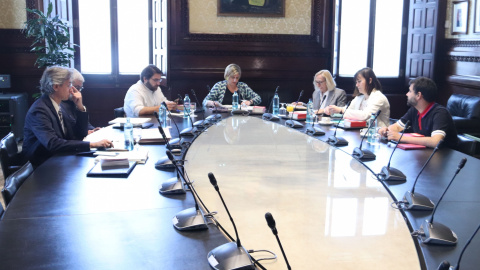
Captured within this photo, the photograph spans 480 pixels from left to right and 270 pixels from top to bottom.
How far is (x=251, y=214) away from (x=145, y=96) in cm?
333

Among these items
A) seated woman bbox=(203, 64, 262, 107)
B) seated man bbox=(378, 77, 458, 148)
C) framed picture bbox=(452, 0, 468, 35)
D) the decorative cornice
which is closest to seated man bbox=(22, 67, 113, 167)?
→ seated man bbox=(378, 77, 458, 148)

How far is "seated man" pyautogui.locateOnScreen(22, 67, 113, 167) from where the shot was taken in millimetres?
3127

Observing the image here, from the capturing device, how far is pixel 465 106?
614 cm

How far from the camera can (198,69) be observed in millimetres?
7078

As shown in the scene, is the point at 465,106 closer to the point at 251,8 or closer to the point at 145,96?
the point at 251,8

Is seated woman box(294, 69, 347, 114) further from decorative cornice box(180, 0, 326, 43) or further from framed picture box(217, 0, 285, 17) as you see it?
framed picture box(217, 0, 285, 17)

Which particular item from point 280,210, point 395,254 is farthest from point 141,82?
point 395,254

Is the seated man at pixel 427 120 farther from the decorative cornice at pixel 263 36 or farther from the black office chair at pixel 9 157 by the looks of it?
the decorative cornice at pixel 263 36

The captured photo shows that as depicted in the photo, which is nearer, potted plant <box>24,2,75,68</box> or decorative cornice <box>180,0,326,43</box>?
potted plant <box>24,2,75,68</box>

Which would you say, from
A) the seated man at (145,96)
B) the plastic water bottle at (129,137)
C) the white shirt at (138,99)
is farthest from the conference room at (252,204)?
the white shirt at (138,99)

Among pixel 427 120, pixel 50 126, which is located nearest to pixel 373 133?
pixel 427 120

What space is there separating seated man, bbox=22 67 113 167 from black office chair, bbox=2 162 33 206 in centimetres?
47

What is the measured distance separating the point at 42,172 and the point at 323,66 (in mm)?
5351

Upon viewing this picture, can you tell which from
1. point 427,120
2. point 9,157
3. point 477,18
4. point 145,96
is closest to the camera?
point 9,157
